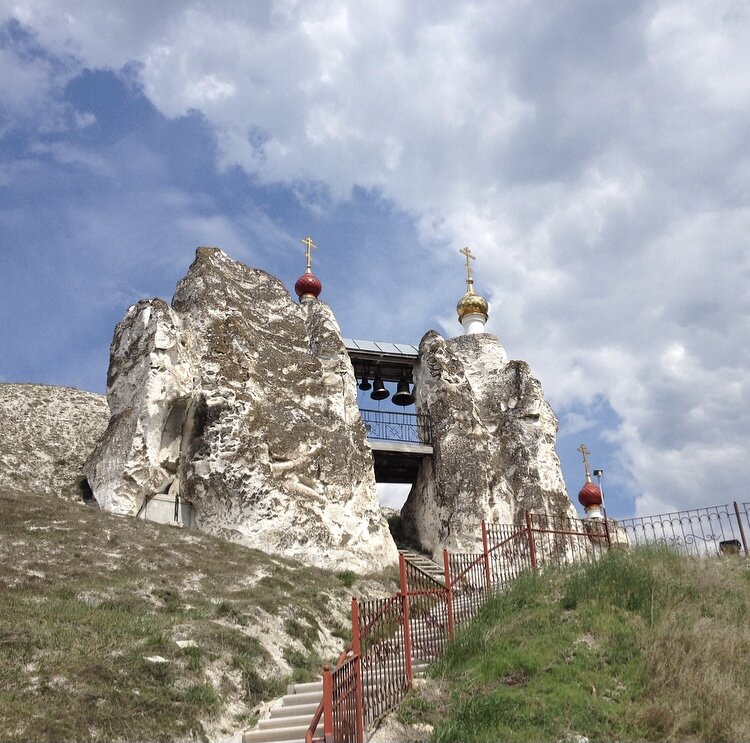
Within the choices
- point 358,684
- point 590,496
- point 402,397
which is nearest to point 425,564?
point 402,397

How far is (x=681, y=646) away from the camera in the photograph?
35.4 feet

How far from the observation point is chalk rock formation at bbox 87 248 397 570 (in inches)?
761

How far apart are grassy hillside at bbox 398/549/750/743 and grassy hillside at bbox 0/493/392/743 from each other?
289cm

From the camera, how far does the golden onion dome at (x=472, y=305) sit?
98.7ft

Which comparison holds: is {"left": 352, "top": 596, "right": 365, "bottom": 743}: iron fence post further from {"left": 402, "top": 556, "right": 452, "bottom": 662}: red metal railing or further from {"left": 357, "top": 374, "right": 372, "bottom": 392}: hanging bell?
{"left": 357, "top": 374, "right": 372, "bottom": 392}: hanging bell

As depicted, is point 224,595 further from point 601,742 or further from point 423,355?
point 423,355

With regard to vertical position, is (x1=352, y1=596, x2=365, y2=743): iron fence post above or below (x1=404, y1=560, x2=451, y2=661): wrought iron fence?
below

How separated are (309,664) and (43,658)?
15.5ft

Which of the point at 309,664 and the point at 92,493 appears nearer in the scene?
the point at 309,664

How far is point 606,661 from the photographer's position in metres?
11.1

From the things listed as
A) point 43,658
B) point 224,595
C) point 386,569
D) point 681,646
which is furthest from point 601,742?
point 386,569

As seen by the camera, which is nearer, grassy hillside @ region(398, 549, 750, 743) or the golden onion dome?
grassy hillside @ region(398, 549, 750, 743)

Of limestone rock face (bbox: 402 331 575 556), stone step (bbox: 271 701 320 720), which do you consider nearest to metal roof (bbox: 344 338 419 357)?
limestone rock face (bbox: 402 331 575 556)

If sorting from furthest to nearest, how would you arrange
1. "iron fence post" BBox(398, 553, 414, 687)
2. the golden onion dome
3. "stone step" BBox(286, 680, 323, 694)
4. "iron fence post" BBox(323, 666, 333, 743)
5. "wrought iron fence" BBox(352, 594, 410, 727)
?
the golden onion dome < "stone step" BBox(286, 680, 323, 694) < "iron fence post" BBox(398, 553, 414, 687) < "wrought iron fence" BBox(352, 594, 410, 727) < "iron fence post" BBox(323, 666, 333, 743)
